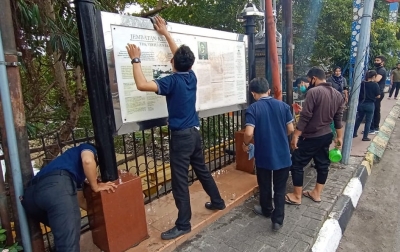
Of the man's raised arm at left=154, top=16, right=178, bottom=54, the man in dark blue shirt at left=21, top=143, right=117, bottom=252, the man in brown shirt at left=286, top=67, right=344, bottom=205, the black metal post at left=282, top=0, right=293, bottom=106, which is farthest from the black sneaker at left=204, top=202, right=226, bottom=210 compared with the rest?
the black metal post at left=282, top=0, right=293, bottom=106

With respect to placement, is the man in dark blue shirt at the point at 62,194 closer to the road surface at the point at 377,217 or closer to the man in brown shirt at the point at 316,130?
the man in brown shirt at the point at 316,130

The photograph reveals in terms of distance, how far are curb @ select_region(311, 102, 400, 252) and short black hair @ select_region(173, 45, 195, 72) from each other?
2.17 metres

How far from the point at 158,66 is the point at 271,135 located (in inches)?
53.8

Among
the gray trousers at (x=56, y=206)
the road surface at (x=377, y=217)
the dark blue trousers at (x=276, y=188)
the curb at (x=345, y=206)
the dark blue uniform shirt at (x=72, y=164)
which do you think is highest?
the dark blue uniform shirt at (x=72, y=164)

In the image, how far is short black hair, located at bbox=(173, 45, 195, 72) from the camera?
2.48m

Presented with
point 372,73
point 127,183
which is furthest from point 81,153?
point 372,73

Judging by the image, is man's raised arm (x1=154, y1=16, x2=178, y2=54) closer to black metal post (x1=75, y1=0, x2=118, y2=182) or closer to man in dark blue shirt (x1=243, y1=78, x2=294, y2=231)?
black metal post (x1=75, y1=0, x2=118, y2=182)

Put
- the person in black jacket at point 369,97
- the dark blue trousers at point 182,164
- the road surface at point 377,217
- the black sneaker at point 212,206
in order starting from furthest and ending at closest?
the person in black jacket at point 369,97 < the black sneaker at point 212,206 < the road surface at point 377,217 < the dark blue trousers at point 182,164

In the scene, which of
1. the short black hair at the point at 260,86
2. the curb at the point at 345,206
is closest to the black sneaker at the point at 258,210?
the curb at the point at 345,206

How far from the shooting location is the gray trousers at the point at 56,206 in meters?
2.05

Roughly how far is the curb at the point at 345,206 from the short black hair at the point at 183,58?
85.6 inches

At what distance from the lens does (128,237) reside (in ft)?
8.36

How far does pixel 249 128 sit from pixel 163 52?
118 centimetres

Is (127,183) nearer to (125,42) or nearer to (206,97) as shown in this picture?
(125,42)
